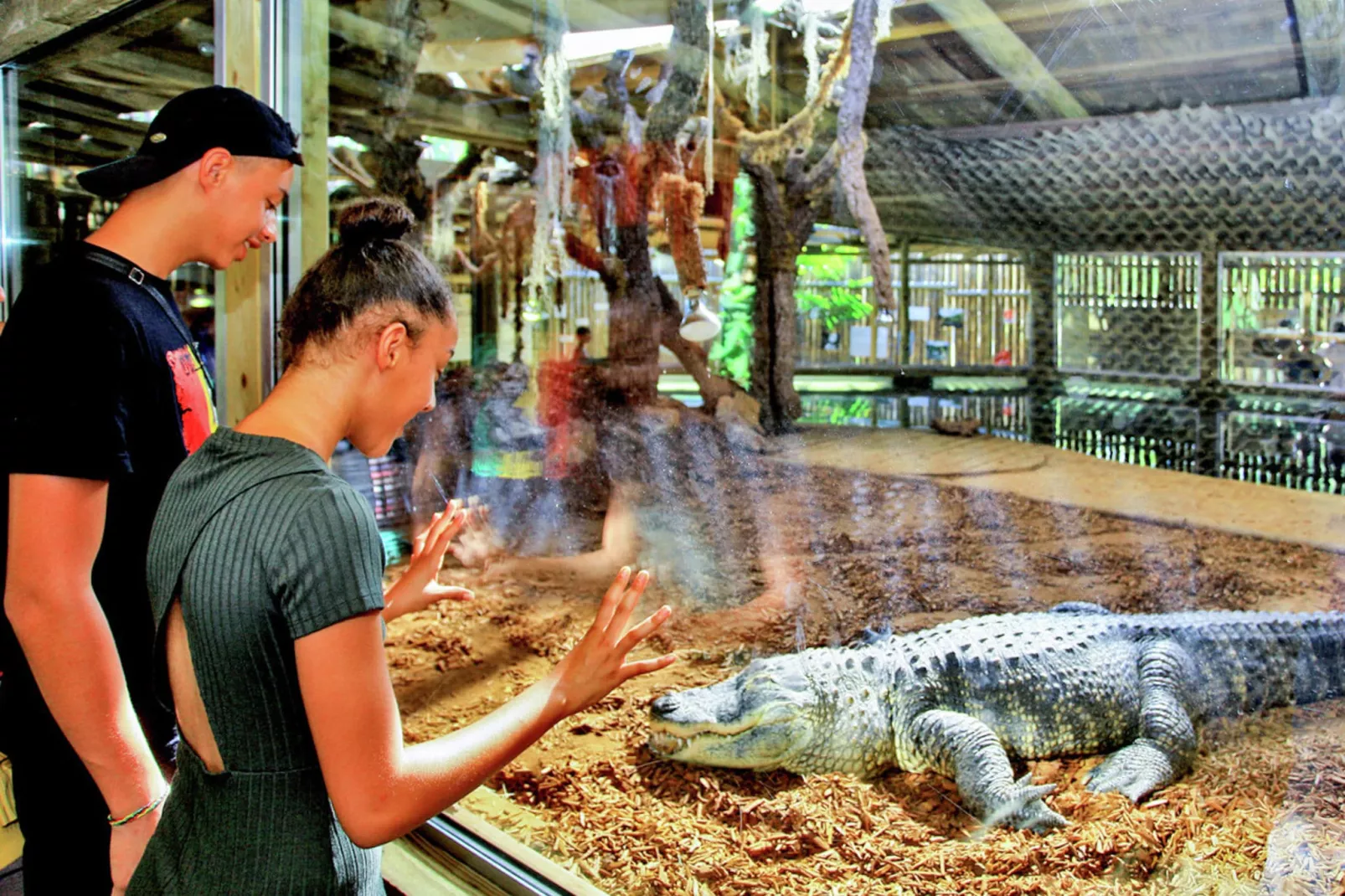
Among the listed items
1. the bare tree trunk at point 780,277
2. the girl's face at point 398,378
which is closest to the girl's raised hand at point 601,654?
the girl's face at point 398,378

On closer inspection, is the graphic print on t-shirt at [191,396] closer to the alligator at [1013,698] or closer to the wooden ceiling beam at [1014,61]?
the alligator at [1013,698]

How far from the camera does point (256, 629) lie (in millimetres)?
1063

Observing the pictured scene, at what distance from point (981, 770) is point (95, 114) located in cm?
401

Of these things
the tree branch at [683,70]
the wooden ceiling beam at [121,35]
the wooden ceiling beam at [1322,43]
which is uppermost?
the wooden ceiling beam at [121,35]

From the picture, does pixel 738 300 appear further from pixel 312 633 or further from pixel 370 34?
pixel 370 34

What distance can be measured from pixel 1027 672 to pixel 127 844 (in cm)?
174

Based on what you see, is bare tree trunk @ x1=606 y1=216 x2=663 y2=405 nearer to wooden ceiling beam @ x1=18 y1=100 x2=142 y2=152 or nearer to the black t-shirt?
the black t-shirt

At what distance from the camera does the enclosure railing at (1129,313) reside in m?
1.77

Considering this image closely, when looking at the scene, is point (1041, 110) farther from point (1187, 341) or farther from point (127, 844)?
point (127, 844)

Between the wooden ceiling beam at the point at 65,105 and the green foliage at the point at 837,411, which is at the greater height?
the wooden ceiling beam at the point at 65,105

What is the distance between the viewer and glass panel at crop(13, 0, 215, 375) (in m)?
3.57

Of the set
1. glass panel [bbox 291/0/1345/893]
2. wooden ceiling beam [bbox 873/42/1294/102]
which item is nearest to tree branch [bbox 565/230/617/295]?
glass panel [bbox 291/0/1345/893]

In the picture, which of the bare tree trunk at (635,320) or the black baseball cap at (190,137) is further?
the bare tree trunk at (635,320)

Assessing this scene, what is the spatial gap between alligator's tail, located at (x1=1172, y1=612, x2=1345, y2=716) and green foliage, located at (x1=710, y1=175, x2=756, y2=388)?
114cm
